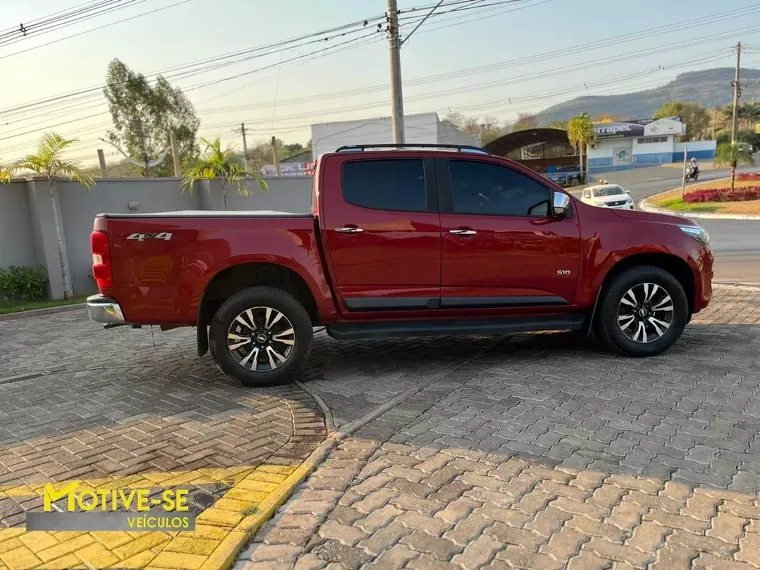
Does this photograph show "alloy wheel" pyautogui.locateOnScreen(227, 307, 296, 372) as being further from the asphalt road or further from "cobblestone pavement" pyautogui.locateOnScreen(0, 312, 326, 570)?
the asphalt road

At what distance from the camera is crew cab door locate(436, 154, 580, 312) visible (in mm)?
5180

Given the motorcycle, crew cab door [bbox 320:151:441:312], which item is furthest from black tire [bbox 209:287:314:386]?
the motorcycle

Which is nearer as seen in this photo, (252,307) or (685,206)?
(252,307)

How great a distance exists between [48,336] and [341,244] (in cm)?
537

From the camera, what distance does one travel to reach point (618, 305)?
213 inches

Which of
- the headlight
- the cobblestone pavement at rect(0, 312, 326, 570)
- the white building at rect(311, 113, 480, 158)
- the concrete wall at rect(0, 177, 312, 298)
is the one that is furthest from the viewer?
the white building at rect(311, 113, 480, 158)

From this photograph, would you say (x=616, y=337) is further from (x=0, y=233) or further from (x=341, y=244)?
(x=0, y=233)

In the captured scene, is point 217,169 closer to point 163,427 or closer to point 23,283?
point 23,283

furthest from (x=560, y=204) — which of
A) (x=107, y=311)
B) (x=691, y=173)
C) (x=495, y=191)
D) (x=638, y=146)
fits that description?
(x=638, y=146)

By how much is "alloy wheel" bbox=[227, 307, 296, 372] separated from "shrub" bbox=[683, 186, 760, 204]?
29.9 metres

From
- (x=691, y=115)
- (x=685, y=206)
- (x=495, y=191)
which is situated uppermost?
(x=691, y=115)

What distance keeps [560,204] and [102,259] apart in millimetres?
4036

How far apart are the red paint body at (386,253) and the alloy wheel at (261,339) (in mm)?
362

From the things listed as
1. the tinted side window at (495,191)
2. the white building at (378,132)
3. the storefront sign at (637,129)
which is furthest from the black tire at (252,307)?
the storefront sign at (637,129)
